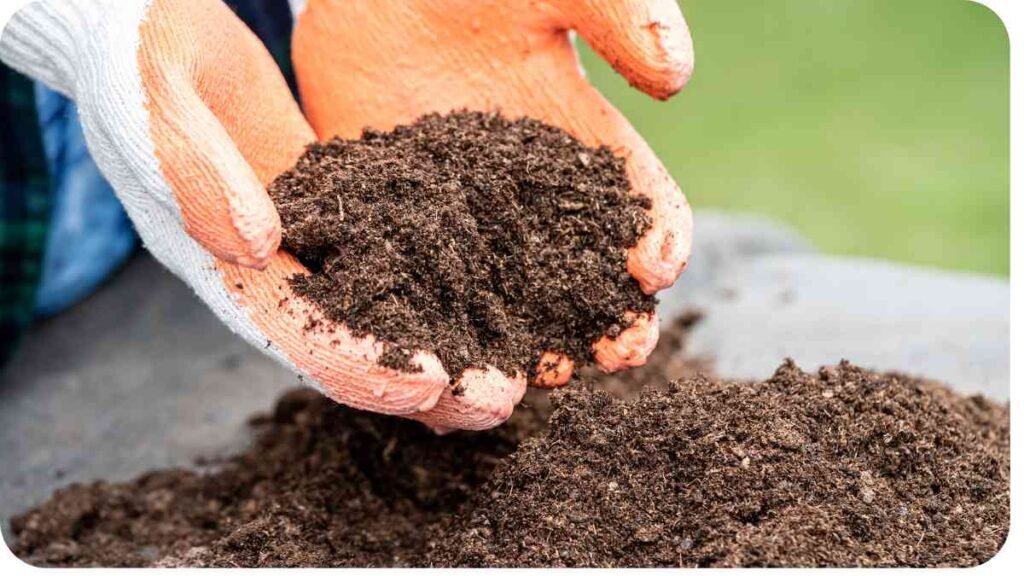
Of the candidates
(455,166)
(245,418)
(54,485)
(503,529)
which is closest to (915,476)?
(503,529)

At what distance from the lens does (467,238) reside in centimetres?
142

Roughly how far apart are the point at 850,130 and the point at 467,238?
3.08m

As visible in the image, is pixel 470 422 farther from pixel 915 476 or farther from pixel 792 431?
pixel 915 476

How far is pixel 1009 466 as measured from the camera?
5.13ft

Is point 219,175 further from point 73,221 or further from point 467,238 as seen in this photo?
point 73,221

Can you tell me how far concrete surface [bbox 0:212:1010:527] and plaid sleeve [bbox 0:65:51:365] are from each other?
0.20 metres

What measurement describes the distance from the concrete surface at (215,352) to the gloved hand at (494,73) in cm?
76

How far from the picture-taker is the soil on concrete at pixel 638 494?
128 cm

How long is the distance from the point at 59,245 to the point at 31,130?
1.15ft

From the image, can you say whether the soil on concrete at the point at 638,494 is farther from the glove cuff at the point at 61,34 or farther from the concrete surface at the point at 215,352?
the glove cuff at the point at 61,34

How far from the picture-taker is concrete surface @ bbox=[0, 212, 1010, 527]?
209 centimetres

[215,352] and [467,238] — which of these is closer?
[467,238]

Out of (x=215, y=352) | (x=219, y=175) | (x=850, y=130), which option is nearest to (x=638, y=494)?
(x=219, y=175)

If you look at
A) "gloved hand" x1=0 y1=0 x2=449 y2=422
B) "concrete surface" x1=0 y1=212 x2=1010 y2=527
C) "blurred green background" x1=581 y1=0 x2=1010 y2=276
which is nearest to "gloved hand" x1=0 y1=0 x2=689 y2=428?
"gloved hand" x1=0 y1=0 x2=449 y2=422
